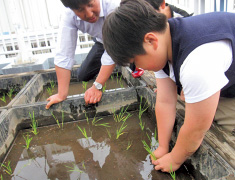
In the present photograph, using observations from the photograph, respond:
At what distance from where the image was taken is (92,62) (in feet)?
8.09

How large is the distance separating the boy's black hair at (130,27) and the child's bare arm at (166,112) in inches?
17.7

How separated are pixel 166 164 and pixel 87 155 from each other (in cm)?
54

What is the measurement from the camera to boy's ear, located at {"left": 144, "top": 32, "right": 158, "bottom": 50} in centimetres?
79

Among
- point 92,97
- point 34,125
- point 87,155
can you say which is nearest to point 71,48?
point 92,97

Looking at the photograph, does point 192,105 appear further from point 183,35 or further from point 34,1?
point 34,1

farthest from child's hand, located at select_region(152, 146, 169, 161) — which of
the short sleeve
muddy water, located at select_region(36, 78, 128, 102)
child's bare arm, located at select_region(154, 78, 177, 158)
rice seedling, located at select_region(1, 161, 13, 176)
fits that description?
muddy water, located at select_region(36, 78, 128, 102)

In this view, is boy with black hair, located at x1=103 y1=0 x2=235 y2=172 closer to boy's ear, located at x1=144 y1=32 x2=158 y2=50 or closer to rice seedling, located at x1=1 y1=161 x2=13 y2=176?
boy's ear, located at x1=144 y1=32 x2=158 y2=50

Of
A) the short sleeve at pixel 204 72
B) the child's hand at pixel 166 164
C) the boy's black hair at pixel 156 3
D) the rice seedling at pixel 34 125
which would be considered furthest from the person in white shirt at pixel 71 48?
the short sleeve at pixel 204 72

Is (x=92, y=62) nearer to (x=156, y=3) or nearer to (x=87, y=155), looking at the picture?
(x=156, y=3)

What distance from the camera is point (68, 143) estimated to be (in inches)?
59.8

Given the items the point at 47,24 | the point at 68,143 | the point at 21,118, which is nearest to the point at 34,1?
the point at 47,24

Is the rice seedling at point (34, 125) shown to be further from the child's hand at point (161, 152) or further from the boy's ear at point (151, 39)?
the boy's ear at point (151, 39)

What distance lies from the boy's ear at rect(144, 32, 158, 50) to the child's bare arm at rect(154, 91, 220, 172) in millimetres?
283

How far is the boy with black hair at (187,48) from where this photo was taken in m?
0.75
